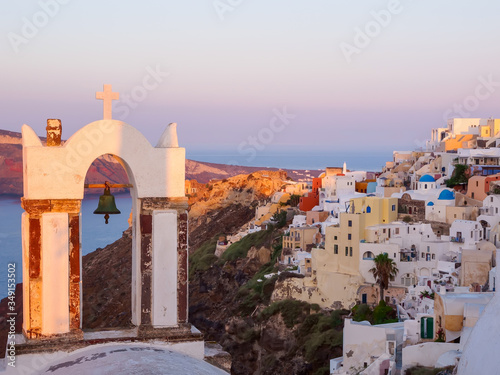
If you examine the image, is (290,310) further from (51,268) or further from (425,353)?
(51,268)

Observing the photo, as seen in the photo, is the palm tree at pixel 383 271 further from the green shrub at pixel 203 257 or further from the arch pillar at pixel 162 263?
the arch pillar at pixel 162 263

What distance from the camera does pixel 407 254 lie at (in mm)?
32750

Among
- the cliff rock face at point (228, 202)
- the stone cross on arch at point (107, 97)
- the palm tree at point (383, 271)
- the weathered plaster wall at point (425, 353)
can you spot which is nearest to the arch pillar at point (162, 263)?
the stone cross on arch at point (107, 97)

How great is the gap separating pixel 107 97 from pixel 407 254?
2722cm

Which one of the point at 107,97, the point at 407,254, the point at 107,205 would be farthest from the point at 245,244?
the point at 107,97

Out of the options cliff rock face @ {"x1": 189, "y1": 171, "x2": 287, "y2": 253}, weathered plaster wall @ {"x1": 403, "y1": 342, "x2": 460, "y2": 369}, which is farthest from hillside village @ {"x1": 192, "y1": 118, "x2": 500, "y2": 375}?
cliff rock face @ {"x1": 189, "y1": 171, "x2": 287, "y2": 253}

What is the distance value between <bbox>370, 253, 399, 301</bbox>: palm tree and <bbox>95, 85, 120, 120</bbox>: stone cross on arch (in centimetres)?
2564

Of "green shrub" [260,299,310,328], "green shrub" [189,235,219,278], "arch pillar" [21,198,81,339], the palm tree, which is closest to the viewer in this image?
"arch pillar" [21,198,81,339]

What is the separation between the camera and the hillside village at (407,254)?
20.0 meters

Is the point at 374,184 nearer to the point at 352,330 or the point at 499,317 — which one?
the point at 352,330

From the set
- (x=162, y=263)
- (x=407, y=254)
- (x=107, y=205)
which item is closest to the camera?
(x=162, y=263)

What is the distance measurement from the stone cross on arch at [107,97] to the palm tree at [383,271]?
2564cm

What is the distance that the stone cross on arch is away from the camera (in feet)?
22.1

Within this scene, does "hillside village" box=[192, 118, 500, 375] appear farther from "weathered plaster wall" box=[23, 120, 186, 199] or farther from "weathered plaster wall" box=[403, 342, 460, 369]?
"weathered plaster wall" box=[23, 120, 186, 199]
